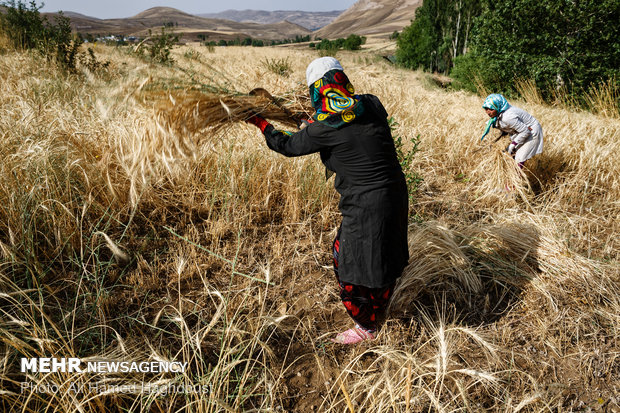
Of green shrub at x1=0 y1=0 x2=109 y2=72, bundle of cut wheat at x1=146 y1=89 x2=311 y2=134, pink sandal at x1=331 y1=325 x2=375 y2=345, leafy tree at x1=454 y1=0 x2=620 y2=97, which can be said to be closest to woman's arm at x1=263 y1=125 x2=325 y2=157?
bundle of cut wheat at x1=146 y1=89 x2=311 y2=134

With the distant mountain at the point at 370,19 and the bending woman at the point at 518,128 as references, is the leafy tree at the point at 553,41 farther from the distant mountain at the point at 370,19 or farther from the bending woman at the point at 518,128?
the distant mountain at the point at 370,19

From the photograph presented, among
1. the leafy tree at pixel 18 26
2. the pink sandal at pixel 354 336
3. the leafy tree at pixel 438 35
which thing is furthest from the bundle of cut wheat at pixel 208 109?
the leafy tree at pixel 438 35

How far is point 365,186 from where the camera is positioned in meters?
1.50

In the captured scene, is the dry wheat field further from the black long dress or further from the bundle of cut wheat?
the black long dress

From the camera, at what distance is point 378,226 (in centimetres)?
152

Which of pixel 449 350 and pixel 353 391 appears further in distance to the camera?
pixel 449 350

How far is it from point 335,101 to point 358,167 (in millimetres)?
319

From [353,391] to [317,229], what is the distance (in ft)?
4.64

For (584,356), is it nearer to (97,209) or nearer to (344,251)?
(344,251)

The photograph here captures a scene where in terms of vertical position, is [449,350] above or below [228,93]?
below

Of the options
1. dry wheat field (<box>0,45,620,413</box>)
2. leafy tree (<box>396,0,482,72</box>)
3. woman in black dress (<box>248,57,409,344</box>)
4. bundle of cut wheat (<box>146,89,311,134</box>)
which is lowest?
dry wheat field (<box>0,45,620,413</box>)

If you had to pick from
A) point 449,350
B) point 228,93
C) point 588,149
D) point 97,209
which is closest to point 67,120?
point 97,209

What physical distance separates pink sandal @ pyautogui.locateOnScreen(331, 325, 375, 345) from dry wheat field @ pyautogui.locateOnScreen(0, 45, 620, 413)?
50 mm

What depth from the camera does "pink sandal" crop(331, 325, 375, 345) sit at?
1787 mm
